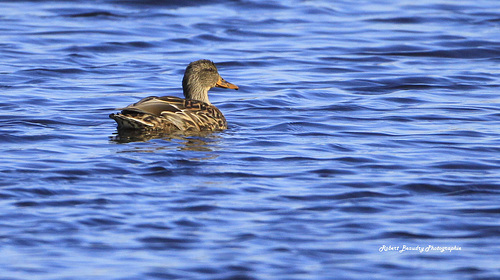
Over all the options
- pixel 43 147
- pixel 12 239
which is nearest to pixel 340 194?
pixel 12 239

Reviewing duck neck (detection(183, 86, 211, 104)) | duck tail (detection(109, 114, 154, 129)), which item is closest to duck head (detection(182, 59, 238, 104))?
duck neck (detection(183, 86, 211, 104))

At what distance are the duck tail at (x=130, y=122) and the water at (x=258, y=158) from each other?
0.96 ft

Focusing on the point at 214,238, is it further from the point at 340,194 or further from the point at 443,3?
the point at 443,3

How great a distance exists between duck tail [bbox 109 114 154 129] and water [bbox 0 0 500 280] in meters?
0.29

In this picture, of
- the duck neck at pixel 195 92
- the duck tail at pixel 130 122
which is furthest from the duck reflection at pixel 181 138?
the duck neck at pixel 195 92

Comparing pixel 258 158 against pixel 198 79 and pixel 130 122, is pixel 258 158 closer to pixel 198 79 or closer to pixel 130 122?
pixel 130 122

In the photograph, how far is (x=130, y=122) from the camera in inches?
424

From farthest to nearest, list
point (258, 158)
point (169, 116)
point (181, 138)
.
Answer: point (169, 116) → point (181, 138) → point (258, 158)

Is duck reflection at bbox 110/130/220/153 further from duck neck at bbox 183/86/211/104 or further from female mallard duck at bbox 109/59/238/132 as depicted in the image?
duck neck at bbox 183/86/211/104

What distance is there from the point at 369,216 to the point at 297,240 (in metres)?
0.89

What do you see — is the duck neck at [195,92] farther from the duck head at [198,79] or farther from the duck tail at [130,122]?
the duck tail at [130,122]

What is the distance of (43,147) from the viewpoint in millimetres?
10047

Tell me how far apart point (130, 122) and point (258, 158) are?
1853 mm

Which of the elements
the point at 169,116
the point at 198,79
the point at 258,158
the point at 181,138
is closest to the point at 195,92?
the point at 198,79
